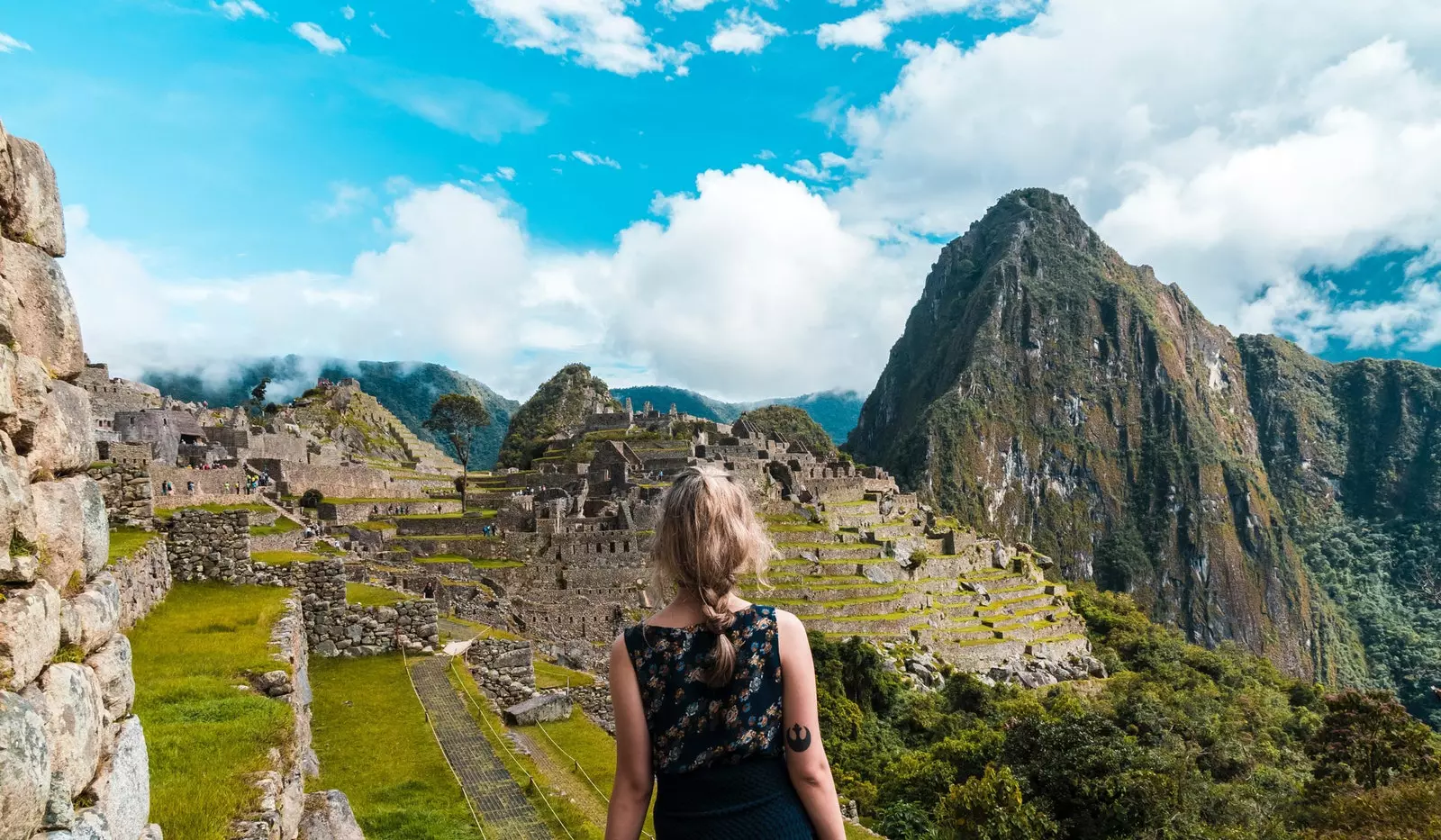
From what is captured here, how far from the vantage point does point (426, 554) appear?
30328mm

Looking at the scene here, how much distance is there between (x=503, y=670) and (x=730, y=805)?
13.1 metres

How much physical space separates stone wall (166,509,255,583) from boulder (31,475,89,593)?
34.6 feet

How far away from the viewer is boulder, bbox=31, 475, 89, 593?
284 cm

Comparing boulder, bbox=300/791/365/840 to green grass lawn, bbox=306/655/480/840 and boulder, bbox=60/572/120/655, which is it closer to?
green grass lawn, bbox=306/655/480/840

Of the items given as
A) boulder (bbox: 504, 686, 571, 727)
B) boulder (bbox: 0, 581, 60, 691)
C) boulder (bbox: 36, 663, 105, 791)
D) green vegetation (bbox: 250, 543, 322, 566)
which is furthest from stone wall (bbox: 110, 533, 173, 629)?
boulder (bbox: 504, 686, 571, 727)

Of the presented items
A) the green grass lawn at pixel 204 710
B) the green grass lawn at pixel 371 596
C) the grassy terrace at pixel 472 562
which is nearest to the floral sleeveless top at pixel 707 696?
the green grass lawn at pixel 204 710

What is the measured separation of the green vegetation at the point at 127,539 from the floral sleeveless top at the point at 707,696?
8135 mm

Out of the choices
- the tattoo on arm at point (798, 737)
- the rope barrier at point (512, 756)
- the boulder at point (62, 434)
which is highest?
the boulder at point (62, 434)

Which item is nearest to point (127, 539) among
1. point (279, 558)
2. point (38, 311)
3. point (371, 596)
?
point (279, 558)

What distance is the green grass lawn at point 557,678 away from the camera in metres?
16.5

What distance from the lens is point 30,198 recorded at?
10.1ft

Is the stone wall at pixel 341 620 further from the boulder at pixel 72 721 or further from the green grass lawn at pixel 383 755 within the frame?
the boulder at pixel 72 721

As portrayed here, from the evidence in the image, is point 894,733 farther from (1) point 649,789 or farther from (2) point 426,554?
(1) point 649,789

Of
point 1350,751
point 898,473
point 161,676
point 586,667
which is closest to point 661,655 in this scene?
point 161,676
